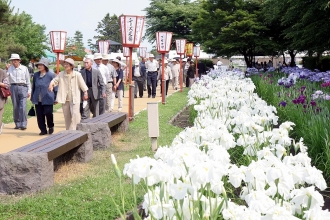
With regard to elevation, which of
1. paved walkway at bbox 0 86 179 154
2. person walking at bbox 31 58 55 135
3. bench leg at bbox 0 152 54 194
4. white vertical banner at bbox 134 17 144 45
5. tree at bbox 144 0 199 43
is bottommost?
paved walkway at bbox 0 86 179 154

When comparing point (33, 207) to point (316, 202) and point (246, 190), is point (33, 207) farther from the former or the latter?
point (316, 202)

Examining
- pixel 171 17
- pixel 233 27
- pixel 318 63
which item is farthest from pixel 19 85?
pixel 171 17

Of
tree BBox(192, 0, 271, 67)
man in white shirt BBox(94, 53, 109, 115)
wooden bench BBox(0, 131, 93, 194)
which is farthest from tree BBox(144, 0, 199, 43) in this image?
wooden bench BBox(0, 131, 93, 194)

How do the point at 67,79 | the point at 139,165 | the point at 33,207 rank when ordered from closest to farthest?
the point at 139,165 < the point at 33,207 < the point at 67,79

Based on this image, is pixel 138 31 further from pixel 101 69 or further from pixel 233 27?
pixel 233 27

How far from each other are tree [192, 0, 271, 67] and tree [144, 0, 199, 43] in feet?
67.3

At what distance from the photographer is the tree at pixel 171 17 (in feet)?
166

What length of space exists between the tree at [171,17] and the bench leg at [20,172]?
44.5m

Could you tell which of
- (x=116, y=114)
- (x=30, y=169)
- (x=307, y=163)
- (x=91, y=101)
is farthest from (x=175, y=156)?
(x=91, y=101)

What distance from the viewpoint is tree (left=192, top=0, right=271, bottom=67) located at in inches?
998

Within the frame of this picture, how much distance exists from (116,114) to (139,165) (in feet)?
22.7

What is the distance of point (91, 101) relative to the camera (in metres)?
10.6

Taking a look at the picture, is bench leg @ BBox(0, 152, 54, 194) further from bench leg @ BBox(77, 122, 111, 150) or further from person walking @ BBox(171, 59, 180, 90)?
person walking @ BBox(171, 59, 180, 90)

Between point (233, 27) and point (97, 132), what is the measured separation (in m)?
18.9
